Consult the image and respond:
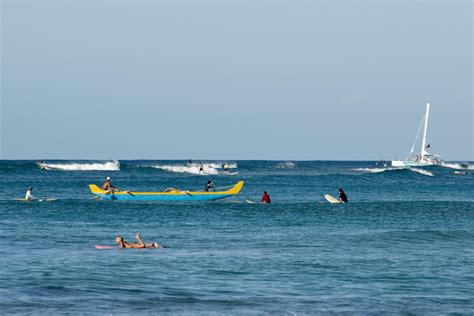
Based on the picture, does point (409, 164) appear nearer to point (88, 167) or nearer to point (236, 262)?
point (88, 167)

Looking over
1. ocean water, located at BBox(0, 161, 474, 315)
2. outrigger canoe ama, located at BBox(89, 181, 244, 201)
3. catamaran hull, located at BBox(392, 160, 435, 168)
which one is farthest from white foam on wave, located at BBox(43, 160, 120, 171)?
ocean water, located at BBox(0, 161, 474, 315)

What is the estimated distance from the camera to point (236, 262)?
27.8 metres

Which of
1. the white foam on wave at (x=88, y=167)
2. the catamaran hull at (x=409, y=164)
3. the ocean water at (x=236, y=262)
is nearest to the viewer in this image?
the ocean water at (x=236, y=262)

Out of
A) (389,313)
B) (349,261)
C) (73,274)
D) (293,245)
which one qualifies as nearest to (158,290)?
(73,274)

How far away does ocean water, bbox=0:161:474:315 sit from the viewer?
70.4ft

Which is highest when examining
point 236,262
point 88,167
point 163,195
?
point 88,167

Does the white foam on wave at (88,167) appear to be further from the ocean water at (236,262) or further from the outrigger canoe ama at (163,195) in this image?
the ocean water at (236,262)

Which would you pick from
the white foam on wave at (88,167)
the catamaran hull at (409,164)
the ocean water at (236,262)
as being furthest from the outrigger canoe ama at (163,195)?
the white foam on wave at (88,167)

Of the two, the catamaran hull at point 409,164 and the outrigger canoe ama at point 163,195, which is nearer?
the outrigger canoe ama at point 163,195

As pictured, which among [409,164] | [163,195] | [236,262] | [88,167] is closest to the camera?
[236,262]

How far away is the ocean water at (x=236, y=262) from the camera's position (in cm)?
2145

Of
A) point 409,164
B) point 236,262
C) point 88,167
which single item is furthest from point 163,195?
point 88,167

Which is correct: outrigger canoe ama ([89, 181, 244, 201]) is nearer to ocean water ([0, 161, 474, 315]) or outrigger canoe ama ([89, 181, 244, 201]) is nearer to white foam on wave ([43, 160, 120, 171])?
ocean water ([0, 161, 474, 315])

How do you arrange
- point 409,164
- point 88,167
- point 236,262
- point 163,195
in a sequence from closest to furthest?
point 236,262 < point 163,195 < point 409,164 < point 88,167
